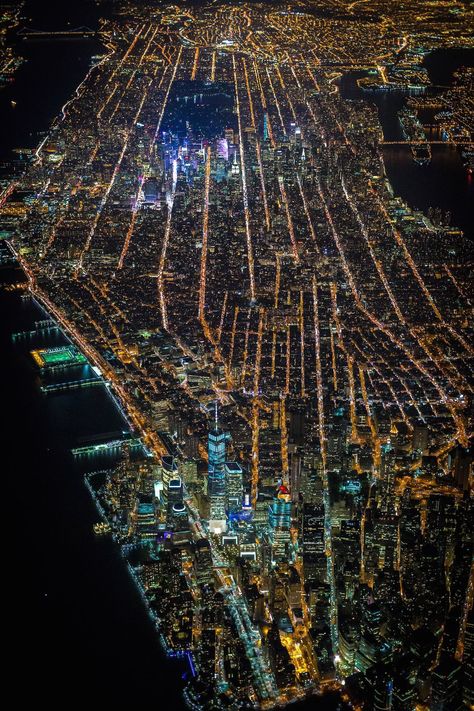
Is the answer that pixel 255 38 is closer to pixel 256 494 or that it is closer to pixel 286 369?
pixel 286 369

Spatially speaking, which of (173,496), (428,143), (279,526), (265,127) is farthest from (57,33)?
(279,526)

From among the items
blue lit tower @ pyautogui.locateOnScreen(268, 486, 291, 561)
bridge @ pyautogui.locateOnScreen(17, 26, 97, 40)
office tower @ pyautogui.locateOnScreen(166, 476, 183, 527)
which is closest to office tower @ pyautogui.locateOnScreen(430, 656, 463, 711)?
blue lit tower @ pyautogui.locateOnScreen(268, 486, 291, 561)

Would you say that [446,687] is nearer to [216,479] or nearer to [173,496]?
[216,479]

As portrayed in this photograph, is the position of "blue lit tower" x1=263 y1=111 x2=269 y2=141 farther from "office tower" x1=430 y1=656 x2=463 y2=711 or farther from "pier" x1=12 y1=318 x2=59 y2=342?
"office tower" x1=430 y1=656 x2=463 y2=711

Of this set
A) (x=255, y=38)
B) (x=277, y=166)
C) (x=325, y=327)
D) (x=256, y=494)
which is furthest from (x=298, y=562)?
(x=255, y=38)

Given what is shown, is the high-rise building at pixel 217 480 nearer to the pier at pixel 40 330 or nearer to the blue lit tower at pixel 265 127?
the pier at pixel 40 330

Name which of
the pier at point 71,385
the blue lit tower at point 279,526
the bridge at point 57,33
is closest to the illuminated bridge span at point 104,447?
the pier at point 71,385
